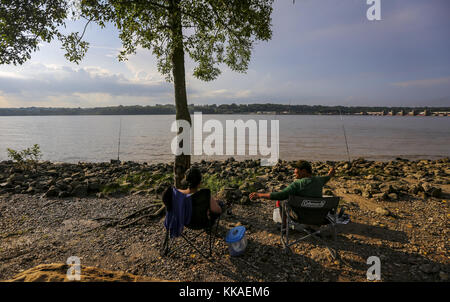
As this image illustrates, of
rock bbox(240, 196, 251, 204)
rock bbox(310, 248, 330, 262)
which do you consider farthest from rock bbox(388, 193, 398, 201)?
rock bbox(240, 196, 251, 204)

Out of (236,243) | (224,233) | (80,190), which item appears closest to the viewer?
(236,243)

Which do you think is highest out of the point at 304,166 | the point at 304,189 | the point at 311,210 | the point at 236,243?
the point at 304,166

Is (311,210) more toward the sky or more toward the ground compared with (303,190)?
more toward the ground

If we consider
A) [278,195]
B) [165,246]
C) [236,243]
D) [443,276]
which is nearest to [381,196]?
[443,276]

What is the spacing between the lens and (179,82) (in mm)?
6113

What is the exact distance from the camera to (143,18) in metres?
5.03

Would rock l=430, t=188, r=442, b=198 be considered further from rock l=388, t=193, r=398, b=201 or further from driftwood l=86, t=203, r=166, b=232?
driftwood l=86, t=203, r=166, b=232

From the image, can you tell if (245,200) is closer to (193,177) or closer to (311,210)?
(311,210)

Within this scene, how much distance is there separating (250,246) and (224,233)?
73 cm

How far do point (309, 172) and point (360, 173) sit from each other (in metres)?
7.61

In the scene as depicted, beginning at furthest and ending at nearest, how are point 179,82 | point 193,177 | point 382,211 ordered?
point 179,82 < point 382,211 < point 193,177

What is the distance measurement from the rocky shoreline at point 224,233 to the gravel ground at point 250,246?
0.05 ft
